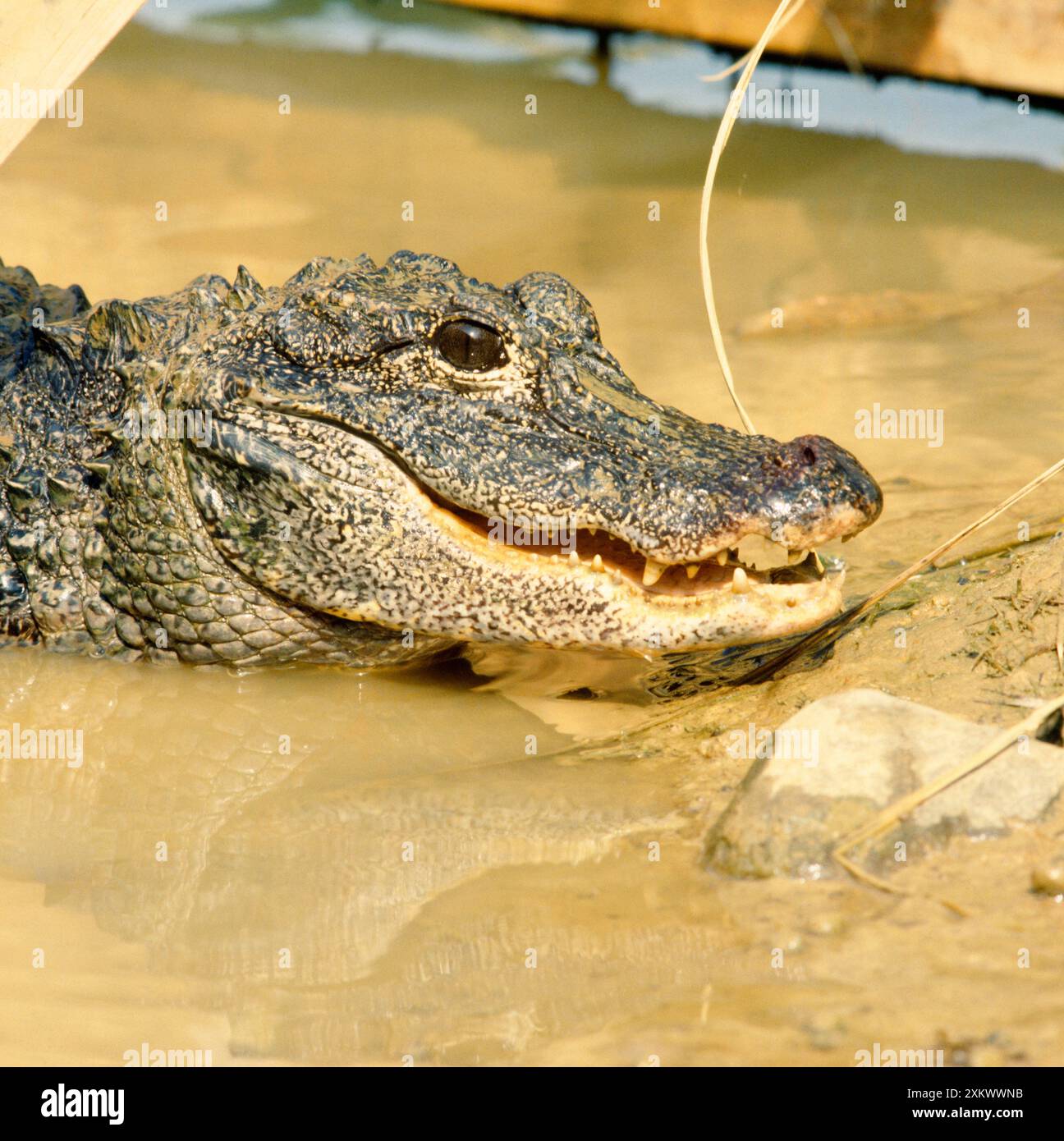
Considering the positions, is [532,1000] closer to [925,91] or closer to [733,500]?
[733,500]

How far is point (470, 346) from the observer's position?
4.20 meters

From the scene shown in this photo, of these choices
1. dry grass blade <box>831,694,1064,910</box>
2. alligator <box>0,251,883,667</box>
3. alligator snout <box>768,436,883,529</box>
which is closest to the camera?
dry grass blade <box>831,694,1064,910</box>

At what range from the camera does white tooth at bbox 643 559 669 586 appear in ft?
13.1

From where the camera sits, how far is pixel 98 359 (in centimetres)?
470

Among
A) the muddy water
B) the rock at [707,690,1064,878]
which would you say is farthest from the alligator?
the rock at [707,690,1064,878]

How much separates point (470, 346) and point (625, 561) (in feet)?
2.63

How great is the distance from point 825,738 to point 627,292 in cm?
497

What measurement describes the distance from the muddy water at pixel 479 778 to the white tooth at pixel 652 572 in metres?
0.50

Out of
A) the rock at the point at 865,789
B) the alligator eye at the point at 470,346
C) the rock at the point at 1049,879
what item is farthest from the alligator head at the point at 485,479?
the rock at the point at 1049,879

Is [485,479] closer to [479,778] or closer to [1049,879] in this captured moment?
[479,778]

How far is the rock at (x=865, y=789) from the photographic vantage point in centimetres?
318

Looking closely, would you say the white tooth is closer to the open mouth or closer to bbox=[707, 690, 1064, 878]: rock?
the open mouth

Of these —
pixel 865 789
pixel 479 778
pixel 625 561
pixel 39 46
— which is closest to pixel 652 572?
pixel 625 561

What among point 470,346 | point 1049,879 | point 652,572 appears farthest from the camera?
point 470,346
